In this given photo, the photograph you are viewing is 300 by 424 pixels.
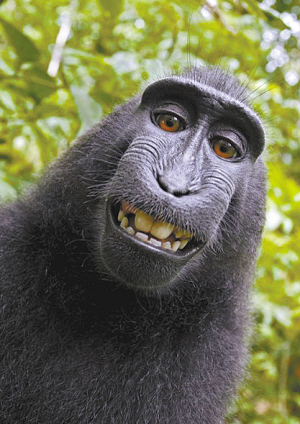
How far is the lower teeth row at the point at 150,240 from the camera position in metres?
2.16

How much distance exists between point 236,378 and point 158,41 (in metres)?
3.84

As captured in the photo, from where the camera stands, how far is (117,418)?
2273 mm

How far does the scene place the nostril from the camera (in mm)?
2111

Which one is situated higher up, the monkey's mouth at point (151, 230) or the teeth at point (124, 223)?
the monkey's mouth at point (151, 230)

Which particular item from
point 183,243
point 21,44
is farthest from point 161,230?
point 21,44

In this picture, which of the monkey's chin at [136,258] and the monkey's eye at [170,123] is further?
the monkey's eye at [170,123]

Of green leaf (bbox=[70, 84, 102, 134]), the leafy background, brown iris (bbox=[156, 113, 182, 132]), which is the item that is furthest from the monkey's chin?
the leafy background

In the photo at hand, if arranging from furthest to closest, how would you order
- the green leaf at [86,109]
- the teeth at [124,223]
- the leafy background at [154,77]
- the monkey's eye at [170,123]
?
1. the leafy background at [154,77]
2. the green leaf at [86,109]
3. the monkey's eye at [170,123]
4. the teeth at [124,223]

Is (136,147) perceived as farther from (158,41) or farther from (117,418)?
(158,41)

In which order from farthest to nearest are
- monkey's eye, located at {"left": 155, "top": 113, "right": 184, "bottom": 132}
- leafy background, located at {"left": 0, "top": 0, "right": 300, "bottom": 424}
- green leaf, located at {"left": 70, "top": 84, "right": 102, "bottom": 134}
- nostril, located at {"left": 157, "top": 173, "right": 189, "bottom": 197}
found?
leafy background, located at {"left": 0, "top": 0, "right": 300, "bottom": 424}, green leaf, located at {"left": 70, "top": 84, "right": 102, "bottom": 134}, monkey's eye, located at {"left": 155, "top": 113, "right": 184, "bottom": 132}, nostril, located at {"left": 157, "top": 173, "right": 189, "bottom": 197}

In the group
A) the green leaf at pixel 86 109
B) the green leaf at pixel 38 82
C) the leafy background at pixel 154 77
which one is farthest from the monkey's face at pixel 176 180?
the green leaf at pixel 38 82

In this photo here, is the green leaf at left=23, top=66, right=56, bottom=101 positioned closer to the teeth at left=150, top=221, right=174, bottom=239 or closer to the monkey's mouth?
the monkey's mouth

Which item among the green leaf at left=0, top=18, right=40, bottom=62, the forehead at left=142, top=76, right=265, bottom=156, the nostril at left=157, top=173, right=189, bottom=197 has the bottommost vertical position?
the nostril at left=157, top=173, right=189, bottom=197

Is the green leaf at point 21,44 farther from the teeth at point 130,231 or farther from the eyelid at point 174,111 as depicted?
the teeth at point 130,231
